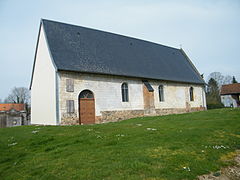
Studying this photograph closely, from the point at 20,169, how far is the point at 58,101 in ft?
31.6

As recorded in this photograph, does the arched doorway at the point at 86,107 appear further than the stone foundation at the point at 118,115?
No

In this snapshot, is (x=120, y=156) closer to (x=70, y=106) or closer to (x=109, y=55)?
(x=70, y=106)

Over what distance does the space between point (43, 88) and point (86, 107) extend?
413 cm

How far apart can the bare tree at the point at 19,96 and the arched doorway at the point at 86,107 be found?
42.6 meters

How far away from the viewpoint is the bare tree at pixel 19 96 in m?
53.1

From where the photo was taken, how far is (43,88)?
668 inches

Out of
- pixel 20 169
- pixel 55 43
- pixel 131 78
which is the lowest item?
pixel 20 169

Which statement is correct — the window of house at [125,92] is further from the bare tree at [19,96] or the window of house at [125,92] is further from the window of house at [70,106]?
the bare tree at [19,96]

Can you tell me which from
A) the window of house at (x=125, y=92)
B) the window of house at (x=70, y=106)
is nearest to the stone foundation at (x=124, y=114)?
the window of house at (x=125, y=92)

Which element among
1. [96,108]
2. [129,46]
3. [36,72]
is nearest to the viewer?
[96,108]

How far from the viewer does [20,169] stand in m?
5.32

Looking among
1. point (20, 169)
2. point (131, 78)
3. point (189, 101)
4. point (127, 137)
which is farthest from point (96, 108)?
point (189, 101)

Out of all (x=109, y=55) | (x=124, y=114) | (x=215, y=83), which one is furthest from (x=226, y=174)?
(x=215, y=83)

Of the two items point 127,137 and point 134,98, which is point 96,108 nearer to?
point 134,98
